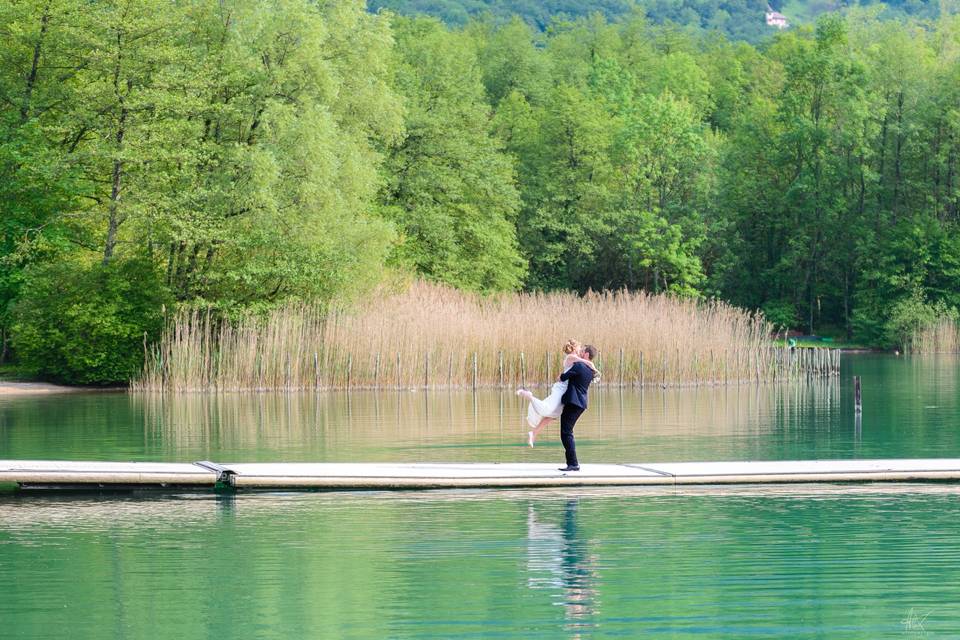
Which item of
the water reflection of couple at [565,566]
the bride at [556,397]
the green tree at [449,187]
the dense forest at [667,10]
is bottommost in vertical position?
the water reflection of couple at [565,566]

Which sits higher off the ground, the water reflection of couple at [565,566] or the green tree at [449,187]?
the green tree at [449,187]

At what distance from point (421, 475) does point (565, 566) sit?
187 inches

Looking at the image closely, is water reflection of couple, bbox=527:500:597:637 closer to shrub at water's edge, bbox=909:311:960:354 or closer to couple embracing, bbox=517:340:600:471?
couple embracing, bbox=517:340:600:471

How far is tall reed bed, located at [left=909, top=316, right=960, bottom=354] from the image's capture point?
2403 inches

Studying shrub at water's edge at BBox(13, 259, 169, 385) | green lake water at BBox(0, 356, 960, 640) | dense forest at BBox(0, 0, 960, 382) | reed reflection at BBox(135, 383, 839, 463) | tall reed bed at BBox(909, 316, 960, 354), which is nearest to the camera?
green lake water at BBox(0, 356, 960, 640)

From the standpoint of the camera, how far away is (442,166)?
5862 centimetres

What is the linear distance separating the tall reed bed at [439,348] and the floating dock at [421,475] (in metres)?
18.1

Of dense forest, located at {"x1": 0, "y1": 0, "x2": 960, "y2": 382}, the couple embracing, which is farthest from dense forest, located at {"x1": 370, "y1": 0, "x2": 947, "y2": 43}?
the couple embracing

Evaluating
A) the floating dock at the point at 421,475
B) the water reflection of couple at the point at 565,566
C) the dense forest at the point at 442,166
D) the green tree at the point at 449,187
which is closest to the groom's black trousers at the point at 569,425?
the floating dock at the point at 421,475

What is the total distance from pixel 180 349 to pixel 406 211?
2121cm

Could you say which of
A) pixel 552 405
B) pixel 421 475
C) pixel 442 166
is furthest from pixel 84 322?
pixel 552 405

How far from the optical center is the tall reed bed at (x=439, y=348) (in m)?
37.0

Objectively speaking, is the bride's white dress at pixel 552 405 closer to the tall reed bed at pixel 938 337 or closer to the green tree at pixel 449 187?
the green tree at pixel 449 187

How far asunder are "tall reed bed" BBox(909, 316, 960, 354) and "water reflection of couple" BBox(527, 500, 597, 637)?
47.9 metres
